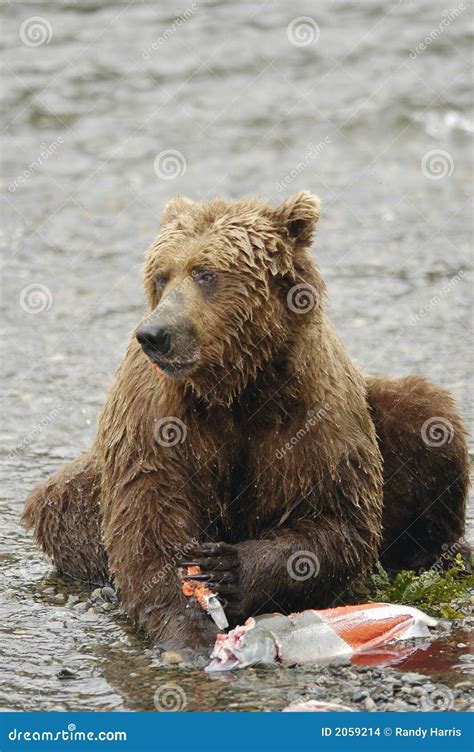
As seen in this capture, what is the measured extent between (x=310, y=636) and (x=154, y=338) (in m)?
1.58

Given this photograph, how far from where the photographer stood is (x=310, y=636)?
6.94 metres

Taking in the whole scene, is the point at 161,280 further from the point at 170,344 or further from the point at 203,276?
the point at 170,344

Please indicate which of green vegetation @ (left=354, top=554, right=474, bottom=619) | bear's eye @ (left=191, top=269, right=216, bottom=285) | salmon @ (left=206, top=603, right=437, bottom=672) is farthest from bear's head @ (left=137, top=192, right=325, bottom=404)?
green vegetation @ (left=354, top=554, right=474, bottom=619)

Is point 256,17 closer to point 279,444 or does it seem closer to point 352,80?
point 352,80

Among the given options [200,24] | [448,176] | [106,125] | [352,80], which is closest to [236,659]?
[448,176]

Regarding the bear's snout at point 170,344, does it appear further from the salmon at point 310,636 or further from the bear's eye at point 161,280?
the salmon at point 310,636

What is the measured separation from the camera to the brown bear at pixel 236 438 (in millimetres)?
7012

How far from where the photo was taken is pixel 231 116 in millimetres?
19203

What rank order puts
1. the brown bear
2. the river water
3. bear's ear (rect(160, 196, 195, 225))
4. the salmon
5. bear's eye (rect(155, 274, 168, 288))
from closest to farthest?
the salmon
the brown bear
bear's eye (rect(155, 274, 168, 288))
bear's ear (rect(160, 196, 195, 225))
the river water

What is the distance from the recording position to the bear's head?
6926mm

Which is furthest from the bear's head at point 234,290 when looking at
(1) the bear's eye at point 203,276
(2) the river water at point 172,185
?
(2) the river water at point 172,185

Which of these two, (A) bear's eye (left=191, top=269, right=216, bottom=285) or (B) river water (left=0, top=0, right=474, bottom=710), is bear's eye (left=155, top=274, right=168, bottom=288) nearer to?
(A) bear's eye (left=191, top=269, right=216, bottom=285)

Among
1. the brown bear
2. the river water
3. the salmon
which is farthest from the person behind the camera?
the river water

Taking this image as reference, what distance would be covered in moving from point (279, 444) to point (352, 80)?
1363cm
